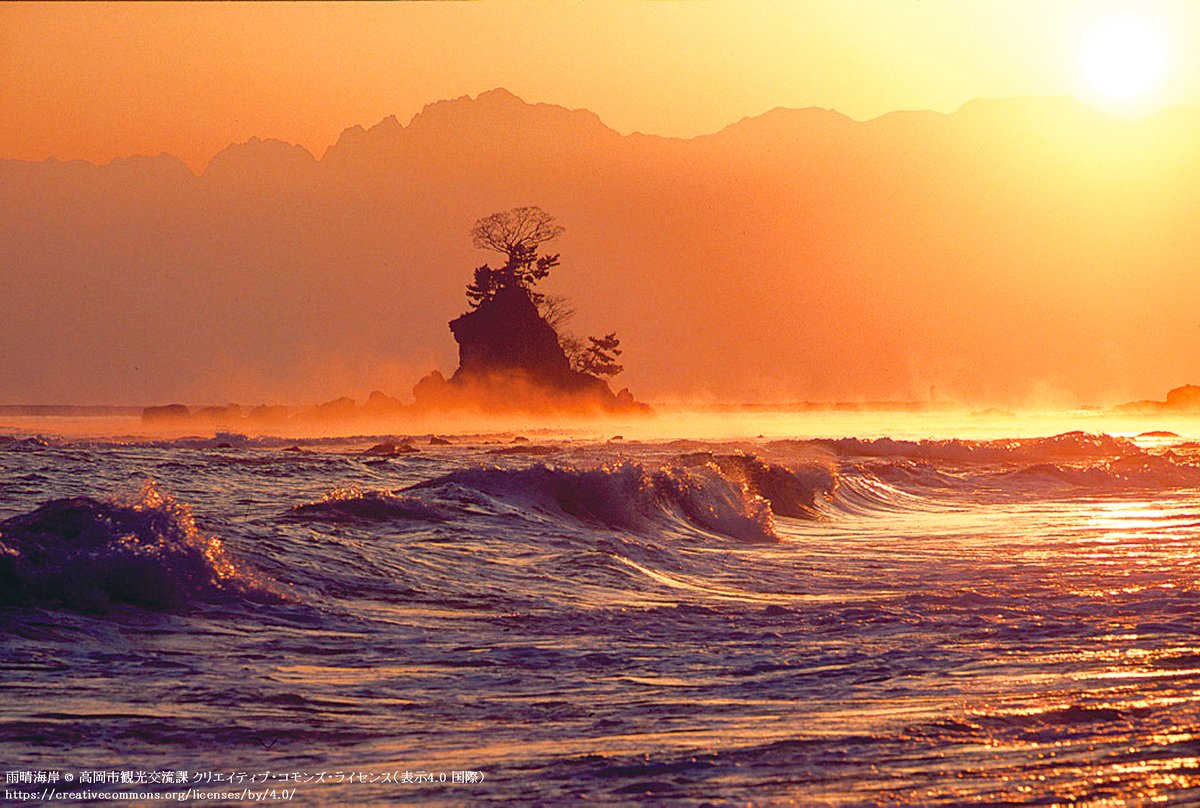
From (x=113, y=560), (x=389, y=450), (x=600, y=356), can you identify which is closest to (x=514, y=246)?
(x=600, y=356)

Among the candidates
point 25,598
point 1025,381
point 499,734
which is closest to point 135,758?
point 499,734

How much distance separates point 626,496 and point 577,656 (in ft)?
37.7

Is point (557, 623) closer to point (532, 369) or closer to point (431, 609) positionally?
point (431, 609)

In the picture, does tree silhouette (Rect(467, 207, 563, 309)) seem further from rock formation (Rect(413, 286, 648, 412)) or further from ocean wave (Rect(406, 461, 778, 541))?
ocean wave (Rect(406, 461, 778, 541))

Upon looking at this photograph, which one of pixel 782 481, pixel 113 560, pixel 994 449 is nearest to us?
pixel 113 560

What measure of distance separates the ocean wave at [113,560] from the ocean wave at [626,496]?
8.00 m

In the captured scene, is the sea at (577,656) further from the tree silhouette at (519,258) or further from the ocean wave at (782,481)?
the tree silhouette at (519,258)

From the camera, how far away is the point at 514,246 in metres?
82.5

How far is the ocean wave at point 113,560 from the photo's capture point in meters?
10.2

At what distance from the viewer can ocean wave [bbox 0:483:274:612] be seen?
33.6 ft

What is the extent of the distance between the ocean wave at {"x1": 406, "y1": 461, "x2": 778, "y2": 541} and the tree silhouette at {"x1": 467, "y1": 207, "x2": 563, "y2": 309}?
60265 millimetres

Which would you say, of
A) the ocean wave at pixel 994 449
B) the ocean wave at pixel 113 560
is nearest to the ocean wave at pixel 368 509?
the ocean wave at pixel 113 560

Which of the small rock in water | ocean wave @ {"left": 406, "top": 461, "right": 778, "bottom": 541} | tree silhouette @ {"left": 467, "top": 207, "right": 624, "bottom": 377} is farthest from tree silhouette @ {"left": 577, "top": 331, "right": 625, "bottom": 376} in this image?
ocean wave @ {"left": 406, "top": 461, "right": 778, "bottom": 541}

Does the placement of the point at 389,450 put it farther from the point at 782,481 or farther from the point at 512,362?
the point at 512,362
